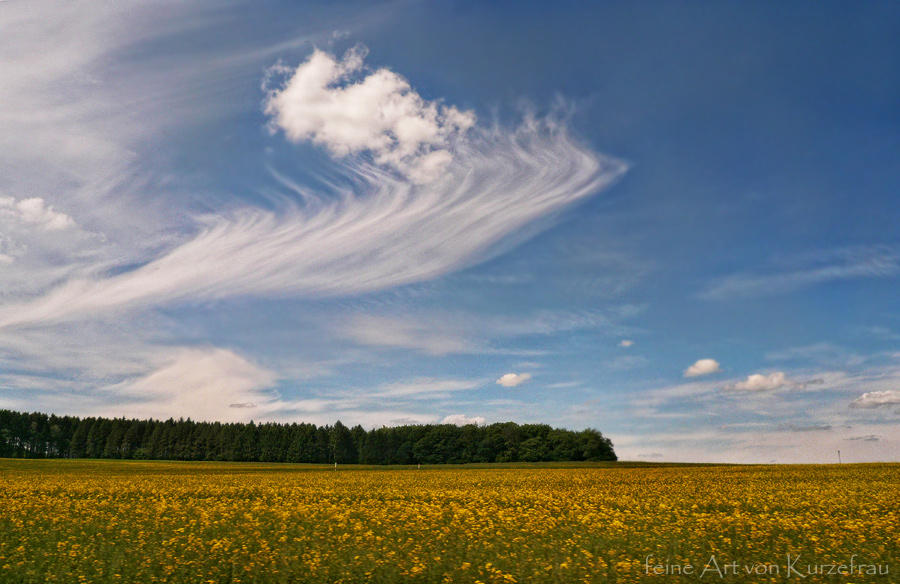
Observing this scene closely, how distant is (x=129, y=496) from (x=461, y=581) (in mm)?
22166

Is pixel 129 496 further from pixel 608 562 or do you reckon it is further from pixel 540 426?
pixel 540 426

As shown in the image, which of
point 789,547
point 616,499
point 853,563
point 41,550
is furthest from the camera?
point 616,499

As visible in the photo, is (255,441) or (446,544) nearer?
(446,544)

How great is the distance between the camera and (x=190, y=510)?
65.5 ft

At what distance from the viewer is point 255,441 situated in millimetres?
149000

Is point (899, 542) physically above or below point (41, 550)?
above

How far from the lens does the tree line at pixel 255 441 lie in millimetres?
131875

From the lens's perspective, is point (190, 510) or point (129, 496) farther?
Answer: point (129, 496)

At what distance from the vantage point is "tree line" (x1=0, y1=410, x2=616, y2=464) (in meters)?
132

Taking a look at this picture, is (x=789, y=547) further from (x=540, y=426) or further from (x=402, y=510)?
(x=540, y=426)

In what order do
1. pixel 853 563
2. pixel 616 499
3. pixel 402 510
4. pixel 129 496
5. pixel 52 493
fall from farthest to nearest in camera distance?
pixel 52 493 → pixel 129 496 → pixel 616 499 → pixel 402 510 → pixel 853 563

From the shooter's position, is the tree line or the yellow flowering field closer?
the yellow flowering field

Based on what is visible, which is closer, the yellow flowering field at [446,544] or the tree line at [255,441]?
the yellow flowering field at [446,544]

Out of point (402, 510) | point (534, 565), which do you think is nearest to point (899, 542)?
point (534, 565)
